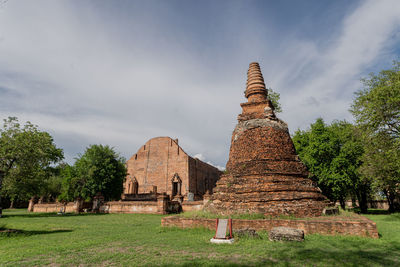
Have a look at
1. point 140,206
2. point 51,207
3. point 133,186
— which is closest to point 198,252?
point 140,206

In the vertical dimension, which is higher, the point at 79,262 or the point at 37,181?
the point at 37,181

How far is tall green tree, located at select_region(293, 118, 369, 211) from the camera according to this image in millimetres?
19438

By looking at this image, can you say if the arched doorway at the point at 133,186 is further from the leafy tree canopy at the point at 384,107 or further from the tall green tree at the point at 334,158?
the leafy tree canopy at the point at 384,107

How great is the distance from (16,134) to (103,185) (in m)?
9.06

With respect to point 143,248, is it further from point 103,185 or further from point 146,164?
point 146,164

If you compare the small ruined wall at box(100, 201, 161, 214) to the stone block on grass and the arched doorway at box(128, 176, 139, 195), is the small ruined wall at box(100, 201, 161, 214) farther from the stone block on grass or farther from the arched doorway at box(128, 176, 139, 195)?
the stone block on grass

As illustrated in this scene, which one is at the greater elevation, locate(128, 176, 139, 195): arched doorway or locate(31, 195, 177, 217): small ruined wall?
locate(128, 176, 139, 195): arched doorway

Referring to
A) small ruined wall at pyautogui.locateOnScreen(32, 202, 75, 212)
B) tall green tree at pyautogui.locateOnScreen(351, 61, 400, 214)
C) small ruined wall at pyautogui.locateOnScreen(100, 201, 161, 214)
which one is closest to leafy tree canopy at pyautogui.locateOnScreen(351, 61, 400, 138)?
tall green tree at pyautogui.locateOnScreen(351, 61, 400, 214)

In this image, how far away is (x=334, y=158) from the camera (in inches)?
791

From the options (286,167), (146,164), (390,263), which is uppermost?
(146,164)

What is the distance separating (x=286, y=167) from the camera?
35.6ft

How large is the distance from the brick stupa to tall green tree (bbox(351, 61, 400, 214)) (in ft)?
17.0

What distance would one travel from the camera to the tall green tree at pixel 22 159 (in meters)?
19.2

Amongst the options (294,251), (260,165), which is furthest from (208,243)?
(260,165)
